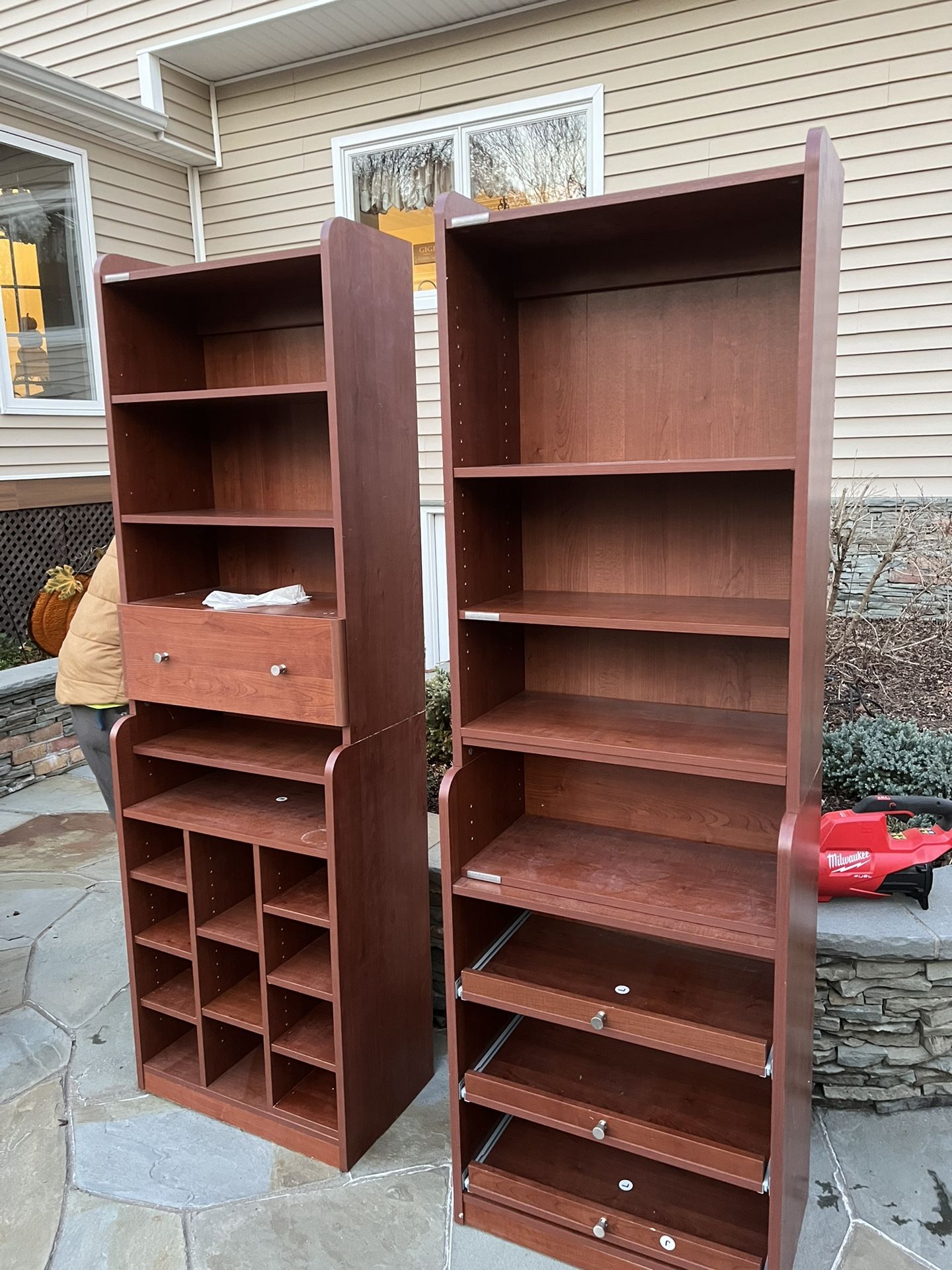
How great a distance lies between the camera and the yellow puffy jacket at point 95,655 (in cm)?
301

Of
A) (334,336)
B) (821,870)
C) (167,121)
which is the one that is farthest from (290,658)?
(167,121)

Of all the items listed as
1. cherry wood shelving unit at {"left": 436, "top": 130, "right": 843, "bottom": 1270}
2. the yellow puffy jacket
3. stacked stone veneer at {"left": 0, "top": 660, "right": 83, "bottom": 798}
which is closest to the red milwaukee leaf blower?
cherry wood shelving unit at {"left": 436, "top": 130, "right": 843, "bottom": 1270}

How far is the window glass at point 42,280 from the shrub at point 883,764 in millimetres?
5065

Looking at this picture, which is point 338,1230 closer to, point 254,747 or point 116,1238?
point 116,1238

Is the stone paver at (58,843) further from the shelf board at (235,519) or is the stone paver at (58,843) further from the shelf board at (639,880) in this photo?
the shelf board at (639,880)

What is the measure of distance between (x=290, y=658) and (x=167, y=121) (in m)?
5.31

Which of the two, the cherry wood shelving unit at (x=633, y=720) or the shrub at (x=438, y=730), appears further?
the shrub at (x=438, y=730)

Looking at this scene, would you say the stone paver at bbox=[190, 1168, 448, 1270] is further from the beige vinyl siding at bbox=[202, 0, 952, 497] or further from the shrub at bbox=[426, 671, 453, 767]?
the beige vinyl siding at bbox=[202, 0, 952, 497]

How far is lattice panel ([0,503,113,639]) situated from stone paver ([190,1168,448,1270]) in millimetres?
4689

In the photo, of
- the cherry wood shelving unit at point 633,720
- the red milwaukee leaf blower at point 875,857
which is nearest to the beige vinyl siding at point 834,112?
the red milwaukee leaf blower at point 875,857

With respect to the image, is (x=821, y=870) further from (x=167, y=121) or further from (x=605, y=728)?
(x=167, y=121)

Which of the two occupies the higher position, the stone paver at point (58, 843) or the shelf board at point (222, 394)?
the shelf board at point (222, 394)

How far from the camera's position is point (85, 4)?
20.5 ft

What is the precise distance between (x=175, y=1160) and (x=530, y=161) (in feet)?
17.3
